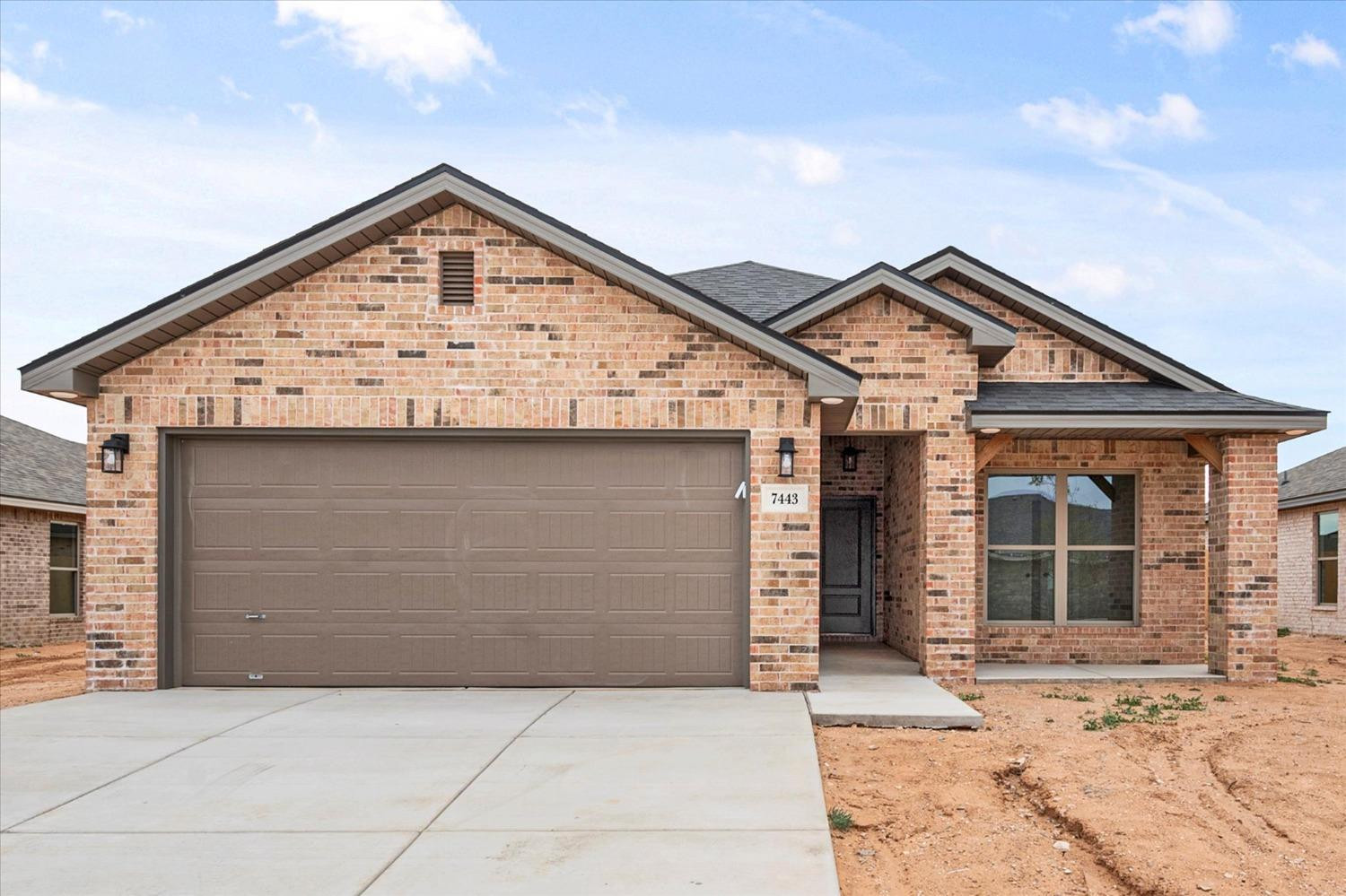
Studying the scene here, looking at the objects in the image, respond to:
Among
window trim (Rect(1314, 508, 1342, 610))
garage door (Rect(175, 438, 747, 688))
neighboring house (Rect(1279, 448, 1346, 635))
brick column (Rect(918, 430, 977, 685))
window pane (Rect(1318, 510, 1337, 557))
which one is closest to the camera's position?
garage door (Rect(175, 438, 747, 688))


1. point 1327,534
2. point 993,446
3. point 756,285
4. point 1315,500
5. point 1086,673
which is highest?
point 756,285

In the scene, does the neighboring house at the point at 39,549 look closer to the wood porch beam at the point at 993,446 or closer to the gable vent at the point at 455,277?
the gable vent at the point at 455,277

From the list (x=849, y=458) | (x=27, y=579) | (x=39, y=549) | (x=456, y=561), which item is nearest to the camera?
(x=456, y=561)

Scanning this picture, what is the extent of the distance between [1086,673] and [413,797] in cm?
887

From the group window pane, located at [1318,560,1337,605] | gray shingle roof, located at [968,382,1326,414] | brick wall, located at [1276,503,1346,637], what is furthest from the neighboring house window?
window pane, located at [1318,560,1337,605]

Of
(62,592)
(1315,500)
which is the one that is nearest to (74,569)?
(62,592)

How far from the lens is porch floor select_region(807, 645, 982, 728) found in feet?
Answer: 28.6

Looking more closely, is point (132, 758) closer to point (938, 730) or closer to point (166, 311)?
point (166, 311)

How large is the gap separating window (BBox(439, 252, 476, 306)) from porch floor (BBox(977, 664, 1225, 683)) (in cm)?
711

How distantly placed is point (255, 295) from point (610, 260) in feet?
11.4

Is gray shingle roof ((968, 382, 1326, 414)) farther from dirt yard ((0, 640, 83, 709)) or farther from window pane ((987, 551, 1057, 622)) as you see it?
dirt yard ((0, 640, 83, 709))

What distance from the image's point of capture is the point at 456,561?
10.1 m

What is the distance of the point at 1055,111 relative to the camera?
2266cm

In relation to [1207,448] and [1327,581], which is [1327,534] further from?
[1207,448]
